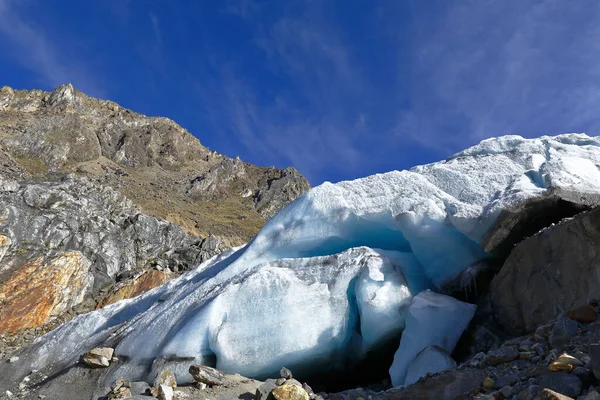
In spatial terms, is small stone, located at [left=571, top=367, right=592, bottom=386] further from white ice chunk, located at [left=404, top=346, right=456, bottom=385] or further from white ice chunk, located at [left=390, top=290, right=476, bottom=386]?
white ice chunk, located at [left=390, top=290, right=476, bottom=386]

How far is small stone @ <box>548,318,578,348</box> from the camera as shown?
5.22 m

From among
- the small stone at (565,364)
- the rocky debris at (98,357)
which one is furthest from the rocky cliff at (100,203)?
the small stone at (565,364)

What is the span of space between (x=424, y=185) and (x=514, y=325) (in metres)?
3.91

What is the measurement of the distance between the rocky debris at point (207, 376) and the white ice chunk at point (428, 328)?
129 inches

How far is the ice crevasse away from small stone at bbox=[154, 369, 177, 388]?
463 millimetres

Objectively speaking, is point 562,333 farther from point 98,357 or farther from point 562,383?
point 98,357

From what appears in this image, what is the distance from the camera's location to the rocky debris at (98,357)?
9773 mm

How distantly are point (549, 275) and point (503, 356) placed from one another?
2245mm

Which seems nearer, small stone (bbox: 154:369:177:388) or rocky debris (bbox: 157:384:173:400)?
rocky debris (bbox: 157:384:173:400)

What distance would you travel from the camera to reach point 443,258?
31.4 ft

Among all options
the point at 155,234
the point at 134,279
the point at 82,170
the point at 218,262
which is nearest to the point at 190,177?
the point at 82,170

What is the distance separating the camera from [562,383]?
3.99 meters

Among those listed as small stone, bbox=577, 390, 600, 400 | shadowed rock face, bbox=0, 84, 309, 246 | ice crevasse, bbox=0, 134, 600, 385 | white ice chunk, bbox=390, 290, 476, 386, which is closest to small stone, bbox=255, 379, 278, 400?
ice crevasse, bbox=0, 134, 600, 385

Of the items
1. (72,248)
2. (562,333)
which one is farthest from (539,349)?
(72,248)
